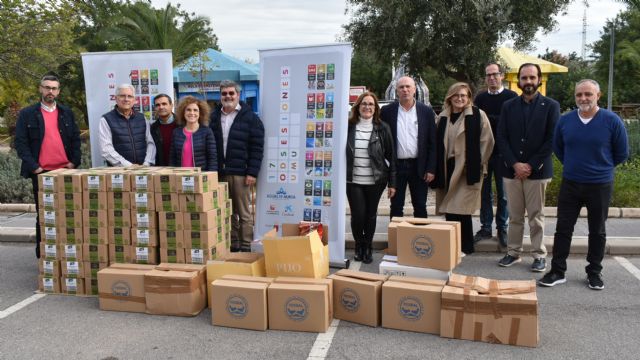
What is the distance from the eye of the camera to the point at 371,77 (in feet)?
143

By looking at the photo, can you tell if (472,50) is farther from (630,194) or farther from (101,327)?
(101,327)

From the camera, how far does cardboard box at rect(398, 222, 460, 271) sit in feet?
15.6

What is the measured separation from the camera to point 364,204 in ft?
20.3

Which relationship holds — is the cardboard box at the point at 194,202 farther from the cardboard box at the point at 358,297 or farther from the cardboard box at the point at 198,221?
the cardboard box at the point at 358,297

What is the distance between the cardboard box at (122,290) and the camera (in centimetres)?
495

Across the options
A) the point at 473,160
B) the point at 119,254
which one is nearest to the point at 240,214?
the point at 119,254

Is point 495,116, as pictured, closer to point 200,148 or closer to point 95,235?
point 200,148

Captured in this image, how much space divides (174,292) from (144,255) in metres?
0.70

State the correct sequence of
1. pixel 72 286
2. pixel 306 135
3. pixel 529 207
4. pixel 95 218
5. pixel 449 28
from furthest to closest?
1. pixel 449 28
2. pixel 306 135
3. pixel 529 207
4. pixel 72 286
5. pixel 95 218

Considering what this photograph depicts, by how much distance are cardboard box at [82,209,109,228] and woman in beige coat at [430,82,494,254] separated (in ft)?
11.5

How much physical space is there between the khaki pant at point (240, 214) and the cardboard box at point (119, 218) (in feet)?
4.48

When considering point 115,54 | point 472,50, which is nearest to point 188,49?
point 472,50

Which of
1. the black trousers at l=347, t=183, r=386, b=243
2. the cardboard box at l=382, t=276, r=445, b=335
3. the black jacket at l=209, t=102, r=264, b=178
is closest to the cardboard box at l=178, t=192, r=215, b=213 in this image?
the black jacket at l=209, t=102, r=264, b=178

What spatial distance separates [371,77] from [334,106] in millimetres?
38338
